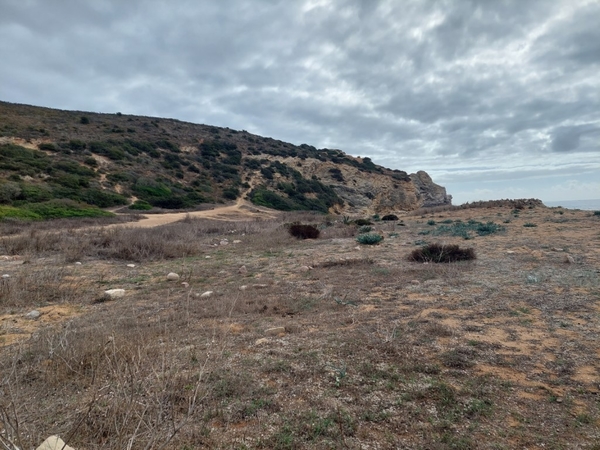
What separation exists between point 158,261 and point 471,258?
7.86 metres

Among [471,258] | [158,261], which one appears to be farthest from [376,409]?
[158,261]

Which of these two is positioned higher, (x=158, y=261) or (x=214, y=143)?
(x=214, y=143)

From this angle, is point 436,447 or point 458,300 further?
point 458,300

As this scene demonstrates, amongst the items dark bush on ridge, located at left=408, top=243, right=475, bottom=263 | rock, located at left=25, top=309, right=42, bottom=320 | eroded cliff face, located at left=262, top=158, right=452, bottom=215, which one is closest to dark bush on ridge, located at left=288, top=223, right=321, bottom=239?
dark bush on ridge, located at left=408, top=243, right=475, bottom=263

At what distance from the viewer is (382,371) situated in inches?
117

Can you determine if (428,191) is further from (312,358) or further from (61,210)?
(312,358)

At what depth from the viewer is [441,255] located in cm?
774

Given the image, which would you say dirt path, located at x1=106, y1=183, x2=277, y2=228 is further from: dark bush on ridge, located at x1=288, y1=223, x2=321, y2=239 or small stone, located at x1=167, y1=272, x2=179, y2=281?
small stone, located at x1=167, y1=272, x2=179, y2=281

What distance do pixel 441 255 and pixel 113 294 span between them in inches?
265

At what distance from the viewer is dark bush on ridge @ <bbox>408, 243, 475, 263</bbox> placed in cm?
777

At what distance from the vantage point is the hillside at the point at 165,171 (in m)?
23.0

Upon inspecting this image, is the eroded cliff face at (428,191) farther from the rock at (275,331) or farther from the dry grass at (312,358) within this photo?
the rock at (275,331)


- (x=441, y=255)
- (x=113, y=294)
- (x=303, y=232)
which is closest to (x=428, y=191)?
(x=303, y=232)

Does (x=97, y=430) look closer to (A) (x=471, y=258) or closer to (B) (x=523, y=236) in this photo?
(A) (x=471, y=258)
